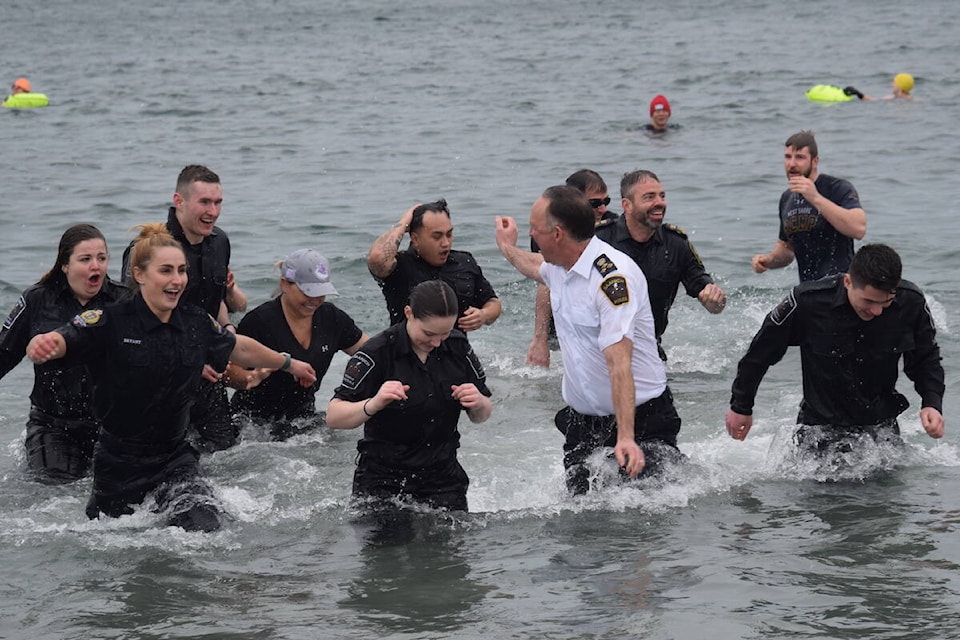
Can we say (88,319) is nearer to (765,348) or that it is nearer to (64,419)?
(64,419)

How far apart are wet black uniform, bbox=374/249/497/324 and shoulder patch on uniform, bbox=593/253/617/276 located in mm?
2264

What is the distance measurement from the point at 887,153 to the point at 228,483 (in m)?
16.3

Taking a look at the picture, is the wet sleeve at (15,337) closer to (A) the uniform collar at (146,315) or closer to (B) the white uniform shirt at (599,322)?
(A) the uniform collar at (146,315)

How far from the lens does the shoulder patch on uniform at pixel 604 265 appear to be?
6.96 m

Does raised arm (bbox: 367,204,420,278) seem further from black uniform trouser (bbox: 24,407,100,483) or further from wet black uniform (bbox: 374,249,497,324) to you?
black uniform trouser (bbox: 24,407,100,483)

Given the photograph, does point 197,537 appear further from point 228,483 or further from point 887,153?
point 887,153

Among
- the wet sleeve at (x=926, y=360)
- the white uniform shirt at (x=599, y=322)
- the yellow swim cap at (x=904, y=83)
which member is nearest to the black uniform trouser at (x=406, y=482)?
the white uniform shirt at (x=599, y=322)

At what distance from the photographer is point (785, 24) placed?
1751 inches

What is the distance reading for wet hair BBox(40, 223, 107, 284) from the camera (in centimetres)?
789

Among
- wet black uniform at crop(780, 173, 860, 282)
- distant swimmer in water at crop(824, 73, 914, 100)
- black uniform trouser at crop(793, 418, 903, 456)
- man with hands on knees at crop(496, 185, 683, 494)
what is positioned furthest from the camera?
distant swimmer in water at crop(824, 73, 914, 100)

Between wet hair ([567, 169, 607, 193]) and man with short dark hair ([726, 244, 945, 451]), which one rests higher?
wet hair ([567, 169, 607, 193])

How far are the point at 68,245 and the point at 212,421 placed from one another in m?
1.86

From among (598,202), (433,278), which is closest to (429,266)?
(433,278)

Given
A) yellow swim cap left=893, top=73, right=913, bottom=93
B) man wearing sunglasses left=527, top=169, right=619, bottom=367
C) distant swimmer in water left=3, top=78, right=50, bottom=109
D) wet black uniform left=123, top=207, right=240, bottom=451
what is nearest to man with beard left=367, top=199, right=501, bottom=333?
man wearing sunglasses left=527, top=169, right=619, bottom=367
